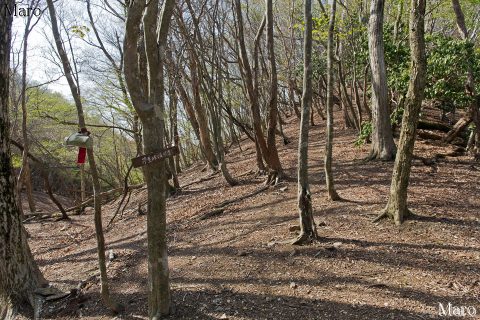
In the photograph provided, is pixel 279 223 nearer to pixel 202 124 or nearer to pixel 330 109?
pixel 330 109

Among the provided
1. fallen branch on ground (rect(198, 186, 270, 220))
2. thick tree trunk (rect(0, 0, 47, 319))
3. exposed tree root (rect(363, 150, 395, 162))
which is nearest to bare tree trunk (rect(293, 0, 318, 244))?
fallen branch on ground (rect(198, 186, 270, 220))

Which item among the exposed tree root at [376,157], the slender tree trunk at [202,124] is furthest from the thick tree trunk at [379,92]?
the slender tree trunk at [202,124]

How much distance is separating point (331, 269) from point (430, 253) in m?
1.30

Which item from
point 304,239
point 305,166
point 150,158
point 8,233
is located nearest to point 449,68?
point 305,166

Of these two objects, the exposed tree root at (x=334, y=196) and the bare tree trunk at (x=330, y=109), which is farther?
the exposed tree root at (x=334, y=196)

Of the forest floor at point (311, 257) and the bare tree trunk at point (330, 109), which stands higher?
the bare tree trunk at point (330, 109)

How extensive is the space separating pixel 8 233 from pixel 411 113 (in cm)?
574

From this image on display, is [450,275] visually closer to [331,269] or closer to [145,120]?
[331,269]

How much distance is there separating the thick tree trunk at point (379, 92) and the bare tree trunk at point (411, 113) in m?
3.48

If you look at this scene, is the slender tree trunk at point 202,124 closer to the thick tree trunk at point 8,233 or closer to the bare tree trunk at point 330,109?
the bare tree trunk at point 330,109

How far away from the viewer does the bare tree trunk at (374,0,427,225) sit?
15.3ft

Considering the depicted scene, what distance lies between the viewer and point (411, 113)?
4.83 meters

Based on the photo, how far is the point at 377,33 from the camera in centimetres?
828

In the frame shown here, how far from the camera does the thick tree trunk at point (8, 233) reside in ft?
14.3
